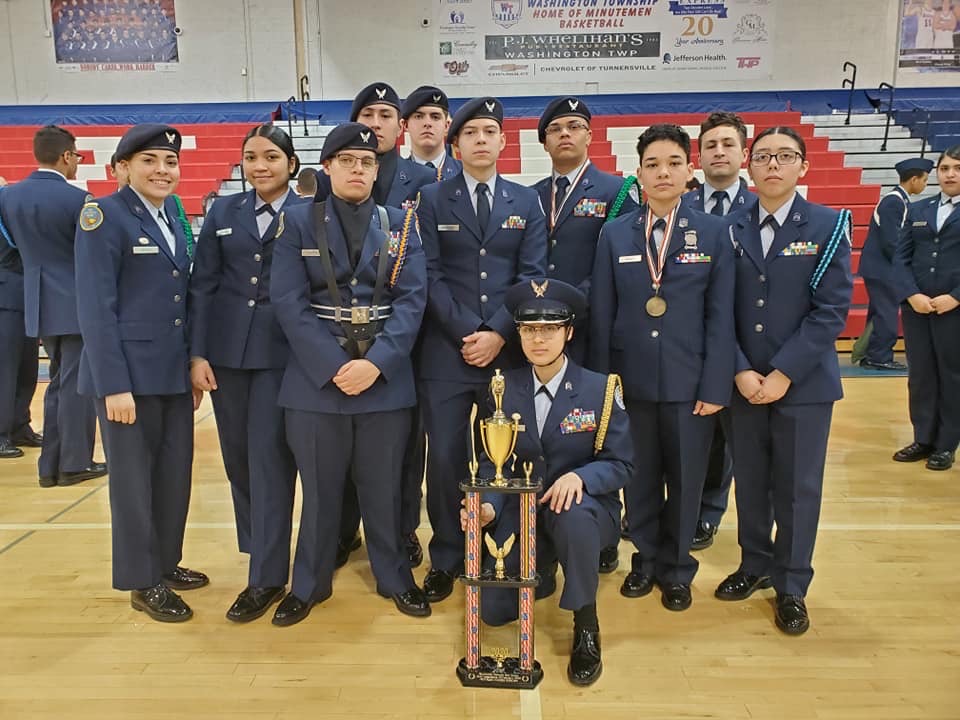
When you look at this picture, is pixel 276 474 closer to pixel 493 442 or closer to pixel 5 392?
pixel 493 442

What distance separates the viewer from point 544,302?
2.34 meters

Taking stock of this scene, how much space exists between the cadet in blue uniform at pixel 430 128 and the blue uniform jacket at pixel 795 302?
4.23 feet

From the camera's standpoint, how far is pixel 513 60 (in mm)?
11438

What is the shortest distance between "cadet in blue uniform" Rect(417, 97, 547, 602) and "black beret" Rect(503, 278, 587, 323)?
0.24 m

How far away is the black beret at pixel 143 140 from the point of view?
8.06 ft

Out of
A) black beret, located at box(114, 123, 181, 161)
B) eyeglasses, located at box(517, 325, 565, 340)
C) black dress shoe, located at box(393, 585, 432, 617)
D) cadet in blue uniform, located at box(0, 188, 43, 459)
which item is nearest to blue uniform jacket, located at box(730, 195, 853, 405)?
eyeglasses, located at box(517, 325, 565, 340)

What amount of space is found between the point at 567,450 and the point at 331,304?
90cm

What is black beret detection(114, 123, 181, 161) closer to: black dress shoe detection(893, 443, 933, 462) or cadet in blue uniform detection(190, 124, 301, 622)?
cadet in blue uniform detection(190, 124, 301, 622)

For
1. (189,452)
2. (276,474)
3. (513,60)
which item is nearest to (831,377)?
(276,474)

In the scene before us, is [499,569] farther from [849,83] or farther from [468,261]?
[849,83]

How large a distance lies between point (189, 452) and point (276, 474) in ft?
1.07

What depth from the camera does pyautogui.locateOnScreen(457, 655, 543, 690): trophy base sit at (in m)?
2.20

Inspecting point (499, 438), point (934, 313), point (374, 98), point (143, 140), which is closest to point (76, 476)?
point (143, 140)

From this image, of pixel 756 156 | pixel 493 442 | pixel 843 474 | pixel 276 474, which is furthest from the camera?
pixel 843 474
